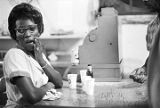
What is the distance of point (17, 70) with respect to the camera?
1.97 meters

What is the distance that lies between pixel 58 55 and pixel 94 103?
1.75 m

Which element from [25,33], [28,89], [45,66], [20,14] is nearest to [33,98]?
[28,89]

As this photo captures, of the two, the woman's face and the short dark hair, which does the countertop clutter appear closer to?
the woman's face

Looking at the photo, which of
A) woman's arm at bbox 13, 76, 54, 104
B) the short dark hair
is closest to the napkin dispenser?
the short dark hair

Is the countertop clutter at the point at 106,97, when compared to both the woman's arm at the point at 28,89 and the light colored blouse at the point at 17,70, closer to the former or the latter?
the woman's arm at the point at 28,89

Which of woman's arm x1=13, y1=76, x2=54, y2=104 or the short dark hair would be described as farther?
A: the short dark hair

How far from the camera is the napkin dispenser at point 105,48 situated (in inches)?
107

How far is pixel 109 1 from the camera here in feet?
11.3

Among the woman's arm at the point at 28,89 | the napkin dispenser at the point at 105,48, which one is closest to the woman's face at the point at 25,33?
the woman's arm at the point at 28,89

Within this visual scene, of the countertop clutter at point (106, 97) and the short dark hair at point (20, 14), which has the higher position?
the short dark hair at point (20, 14)

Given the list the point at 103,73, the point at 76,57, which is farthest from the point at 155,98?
the point at 76,57

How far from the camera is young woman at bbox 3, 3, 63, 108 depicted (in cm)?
197

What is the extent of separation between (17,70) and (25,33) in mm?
358

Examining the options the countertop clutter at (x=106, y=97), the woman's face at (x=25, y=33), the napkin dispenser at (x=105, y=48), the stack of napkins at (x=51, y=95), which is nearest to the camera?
the countertop clutter at (x=106, y=97)
